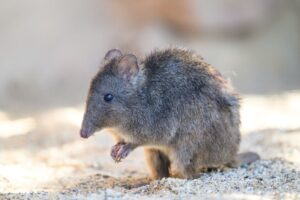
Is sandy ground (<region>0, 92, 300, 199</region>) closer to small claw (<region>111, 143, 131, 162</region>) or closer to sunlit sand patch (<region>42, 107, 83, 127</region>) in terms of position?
sunlit sand patch (<region>42, 107, 83, 127</region>)

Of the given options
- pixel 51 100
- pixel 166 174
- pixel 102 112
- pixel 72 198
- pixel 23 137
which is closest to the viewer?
pixel 72 198

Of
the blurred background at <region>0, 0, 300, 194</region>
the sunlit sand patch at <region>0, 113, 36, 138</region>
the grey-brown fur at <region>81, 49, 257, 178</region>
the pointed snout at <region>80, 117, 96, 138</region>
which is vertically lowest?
the pointed snout at <region>80, 117, 96, 138</region>

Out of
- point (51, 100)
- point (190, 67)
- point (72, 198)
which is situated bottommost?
point (72, 198)

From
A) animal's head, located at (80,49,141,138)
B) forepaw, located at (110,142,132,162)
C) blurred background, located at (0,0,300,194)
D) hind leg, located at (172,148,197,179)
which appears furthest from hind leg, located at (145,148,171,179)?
blurred background, located at (0,0,300,194)

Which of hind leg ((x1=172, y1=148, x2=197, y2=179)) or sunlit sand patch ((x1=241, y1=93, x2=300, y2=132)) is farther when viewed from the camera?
sunlit sand patch ((x1=241, y1=93, x2=300, y2=132))

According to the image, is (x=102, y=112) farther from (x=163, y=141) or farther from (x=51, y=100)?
(x=51, y=100)

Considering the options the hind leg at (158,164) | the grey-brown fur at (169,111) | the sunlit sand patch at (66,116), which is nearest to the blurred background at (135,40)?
the sunlit sand patch at (66,116)

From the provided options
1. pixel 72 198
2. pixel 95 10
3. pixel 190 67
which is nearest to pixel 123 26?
pixel 95 10

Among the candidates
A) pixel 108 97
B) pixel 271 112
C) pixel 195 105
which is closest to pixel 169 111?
pixel 195 105
